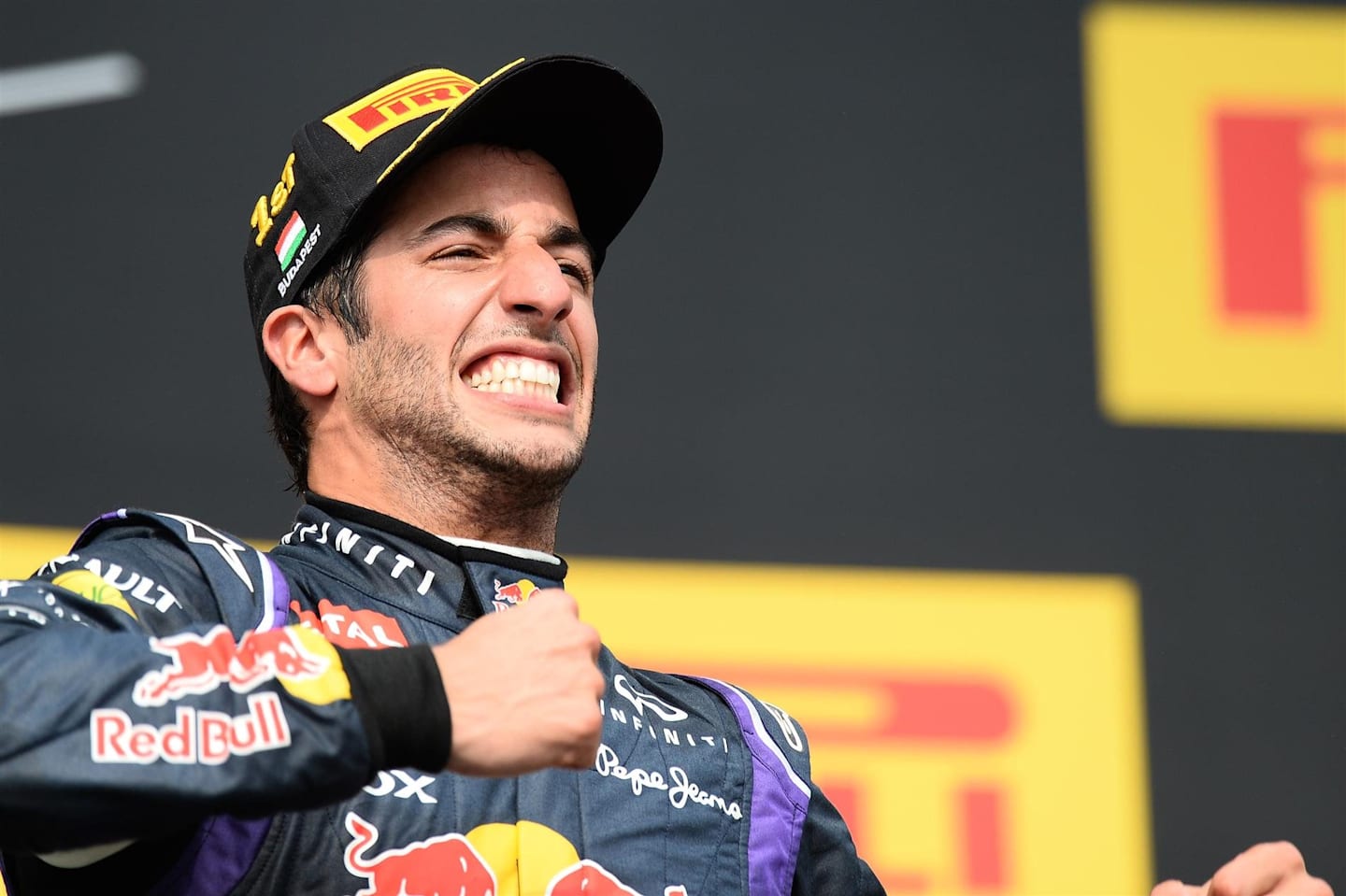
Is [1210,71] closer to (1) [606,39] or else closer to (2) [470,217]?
(1) [606,39]

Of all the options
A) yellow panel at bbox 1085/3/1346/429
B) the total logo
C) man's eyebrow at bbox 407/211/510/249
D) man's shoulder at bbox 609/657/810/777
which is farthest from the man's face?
yellow panel at bbox 1085/3/1346/429

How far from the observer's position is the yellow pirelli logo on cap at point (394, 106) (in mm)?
1352

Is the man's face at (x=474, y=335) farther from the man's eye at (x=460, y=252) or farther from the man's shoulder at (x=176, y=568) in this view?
the man's shoulder at (x=176, y=568)

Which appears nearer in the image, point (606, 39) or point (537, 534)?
point (537, 534)

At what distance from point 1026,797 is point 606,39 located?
33.8 inches

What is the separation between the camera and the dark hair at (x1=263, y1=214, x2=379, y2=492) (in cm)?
137

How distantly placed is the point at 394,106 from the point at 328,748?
0.67 m

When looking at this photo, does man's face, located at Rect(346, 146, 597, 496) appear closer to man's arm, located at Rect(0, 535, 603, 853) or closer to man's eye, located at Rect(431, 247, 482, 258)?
man's eye, located at Rect(431, 247, 482, 258)

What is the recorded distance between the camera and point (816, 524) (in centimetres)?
176

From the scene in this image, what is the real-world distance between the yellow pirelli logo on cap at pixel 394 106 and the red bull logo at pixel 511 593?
1.15 ft

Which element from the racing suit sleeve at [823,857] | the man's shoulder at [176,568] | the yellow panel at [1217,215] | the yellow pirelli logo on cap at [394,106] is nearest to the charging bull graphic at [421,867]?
the man's shoulder at [176,568]

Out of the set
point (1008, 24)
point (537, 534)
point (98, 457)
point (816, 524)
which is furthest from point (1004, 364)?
point (98, 457)

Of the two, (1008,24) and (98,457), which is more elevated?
(1008,24)

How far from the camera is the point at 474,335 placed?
4.35ft
